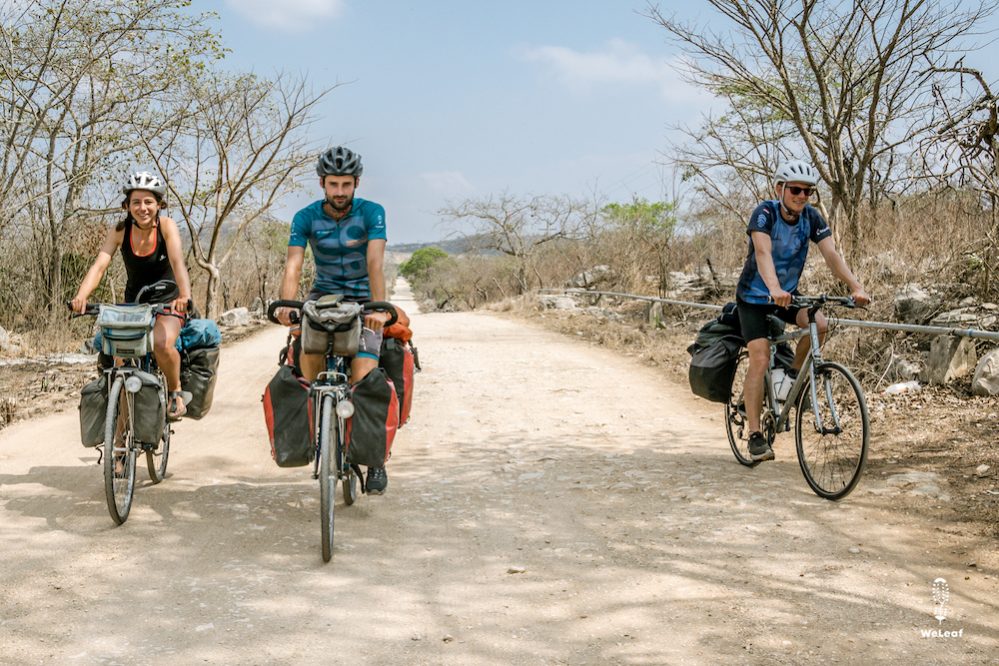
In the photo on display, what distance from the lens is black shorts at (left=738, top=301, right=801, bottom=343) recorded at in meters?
5.93

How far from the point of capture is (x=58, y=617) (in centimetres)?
366

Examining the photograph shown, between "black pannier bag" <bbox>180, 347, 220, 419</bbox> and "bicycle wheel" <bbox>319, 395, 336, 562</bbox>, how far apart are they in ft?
5.18

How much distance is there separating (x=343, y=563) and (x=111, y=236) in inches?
109

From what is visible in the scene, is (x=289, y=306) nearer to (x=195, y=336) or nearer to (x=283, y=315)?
(x=283, y=315)

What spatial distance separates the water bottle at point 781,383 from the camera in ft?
19.7

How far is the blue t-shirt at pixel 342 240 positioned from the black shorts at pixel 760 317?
2.57 meters

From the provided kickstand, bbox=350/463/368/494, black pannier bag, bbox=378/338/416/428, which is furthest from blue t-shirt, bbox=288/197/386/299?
kickstand, bbox=350/463/368/494

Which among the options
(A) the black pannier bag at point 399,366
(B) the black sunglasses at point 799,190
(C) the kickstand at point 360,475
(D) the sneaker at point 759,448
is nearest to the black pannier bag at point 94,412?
(C) the kickstand at point 360,475

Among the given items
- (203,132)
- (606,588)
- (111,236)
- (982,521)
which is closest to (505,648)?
(606,588)

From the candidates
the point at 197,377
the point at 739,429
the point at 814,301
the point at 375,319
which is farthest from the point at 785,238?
the point at 197,377

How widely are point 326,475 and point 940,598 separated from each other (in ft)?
9.64

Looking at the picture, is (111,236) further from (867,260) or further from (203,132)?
(203,132)

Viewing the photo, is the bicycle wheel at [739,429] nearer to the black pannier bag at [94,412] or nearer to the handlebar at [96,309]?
the handlebar at [96,309]

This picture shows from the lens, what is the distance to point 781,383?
6027mm
